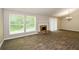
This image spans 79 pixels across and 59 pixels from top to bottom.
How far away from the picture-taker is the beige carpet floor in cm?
172

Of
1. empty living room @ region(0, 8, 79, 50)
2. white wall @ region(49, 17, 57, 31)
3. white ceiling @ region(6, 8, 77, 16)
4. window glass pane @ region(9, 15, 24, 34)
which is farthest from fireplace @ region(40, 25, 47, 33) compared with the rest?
window glass pane @ region(9, 15, 24, 34)

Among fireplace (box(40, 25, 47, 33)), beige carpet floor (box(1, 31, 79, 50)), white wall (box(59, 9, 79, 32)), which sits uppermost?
white wall (box(59, 9, 79, 32))

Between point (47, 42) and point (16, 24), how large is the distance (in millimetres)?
704

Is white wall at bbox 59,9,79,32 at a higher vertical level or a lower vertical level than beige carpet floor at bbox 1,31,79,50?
higher

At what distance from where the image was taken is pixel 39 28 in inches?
73.8

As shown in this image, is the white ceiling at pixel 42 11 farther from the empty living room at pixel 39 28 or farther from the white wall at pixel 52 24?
the white wall at pixel 52 24

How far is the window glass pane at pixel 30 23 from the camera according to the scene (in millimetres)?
1816

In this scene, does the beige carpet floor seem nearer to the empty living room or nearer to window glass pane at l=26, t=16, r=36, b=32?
the empty living room

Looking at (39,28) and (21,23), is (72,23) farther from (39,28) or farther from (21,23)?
(21,23)

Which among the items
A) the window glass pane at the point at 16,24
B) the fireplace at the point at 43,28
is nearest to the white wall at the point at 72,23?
the fireplace at the point at 43,28
